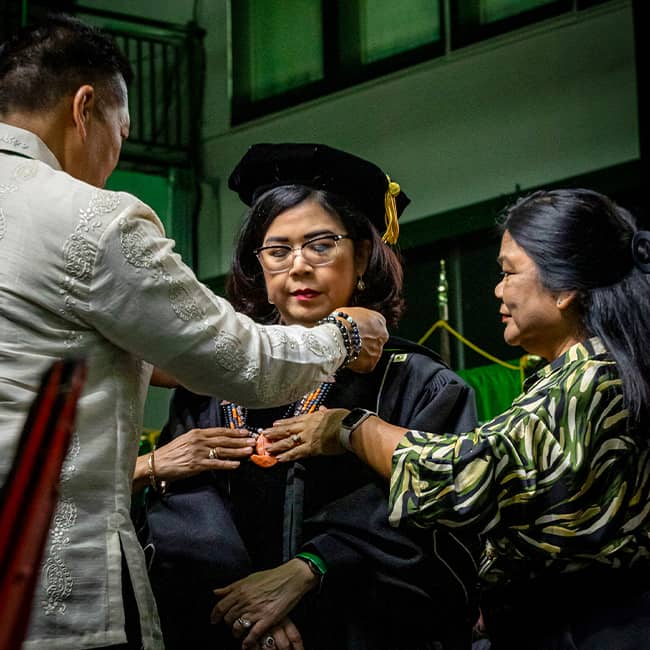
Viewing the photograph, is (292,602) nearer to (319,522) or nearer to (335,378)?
(319,522)

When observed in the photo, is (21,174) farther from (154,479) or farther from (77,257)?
(154,479)

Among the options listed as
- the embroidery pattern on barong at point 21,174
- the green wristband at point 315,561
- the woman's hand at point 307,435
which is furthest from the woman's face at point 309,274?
the embroidery pattern on barong at point 21,174

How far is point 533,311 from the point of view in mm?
2135

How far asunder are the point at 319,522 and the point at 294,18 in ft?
18.7

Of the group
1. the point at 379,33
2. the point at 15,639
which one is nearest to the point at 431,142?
the point at 379,33

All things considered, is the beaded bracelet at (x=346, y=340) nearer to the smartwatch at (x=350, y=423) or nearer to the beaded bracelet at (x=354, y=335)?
the beaded bracelet at (x=354, y=335)

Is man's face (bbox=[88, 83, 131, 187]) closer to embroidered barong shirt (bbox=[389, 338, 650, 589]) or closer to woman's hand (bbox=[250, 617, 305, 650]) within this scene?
embroidered barong shirt (bbox=[389, 338, 650, 589])

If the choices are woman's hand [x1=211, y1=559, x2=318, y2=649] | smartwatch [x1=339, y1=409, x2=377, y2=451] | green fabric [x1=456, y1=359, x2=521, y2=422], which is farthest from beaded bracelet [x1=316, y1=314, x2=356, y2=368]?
green fabric [x1=456, y1=359, x2=521, y2=422]

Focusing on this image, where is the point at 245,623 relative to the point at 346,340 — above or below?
below

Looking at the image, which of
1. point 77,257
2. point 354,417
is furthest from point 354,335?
point 77,257

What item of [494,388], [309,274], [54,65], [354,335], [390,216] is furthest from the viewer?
[494,388]

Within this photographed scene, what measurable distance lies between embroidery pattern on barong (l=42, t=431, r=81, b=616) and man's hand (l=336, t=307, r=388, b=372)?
607 millimetres

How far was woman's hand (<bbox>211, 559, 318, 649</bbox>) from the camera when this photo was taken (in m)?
2.06

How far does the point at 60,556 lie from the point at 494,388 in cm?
379
